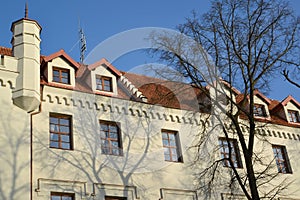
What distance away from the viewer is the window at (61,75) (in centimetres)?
2131

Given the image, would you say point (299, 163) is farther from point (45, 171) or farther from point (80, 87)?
point (45, 171)

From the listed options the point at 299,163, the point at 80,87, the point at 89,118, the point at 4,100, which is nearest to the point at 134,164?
the point at 89,118

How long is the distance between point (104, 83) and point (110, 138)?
2.80 meters

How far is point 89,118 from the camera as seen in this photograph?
20.9m

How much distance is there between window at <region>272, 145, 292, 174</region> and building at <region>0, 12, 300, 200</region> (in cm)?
17

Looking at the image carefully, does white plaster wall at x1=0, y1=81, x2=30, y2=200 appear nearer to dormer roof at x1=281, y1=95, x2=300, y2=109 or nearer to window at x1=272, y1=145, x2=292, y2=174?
window at x1=272, y1=145, x2=292, y2=174

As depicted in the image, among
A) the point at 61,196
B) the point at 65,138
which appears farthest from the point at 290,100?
the point at 61,196

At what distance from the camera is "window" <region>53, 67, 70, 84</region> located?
2131 cm

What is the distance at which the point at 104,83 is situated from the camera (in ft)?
74.4

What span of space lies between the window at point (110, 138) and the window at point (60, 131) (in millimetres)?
Result: 1429

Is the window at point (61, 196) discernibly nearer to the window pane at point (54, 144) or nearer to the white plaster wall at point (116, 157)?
the white plaster wall at point (116, 157)

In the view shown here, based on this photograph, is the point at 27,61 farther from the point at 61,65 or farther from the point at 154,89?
the point at 154,89

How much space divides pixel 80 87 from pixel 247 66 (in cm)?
697

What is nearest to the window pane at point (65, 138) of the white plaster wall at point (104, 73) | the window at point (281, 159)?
the white plaster wall at point (104, 73)
